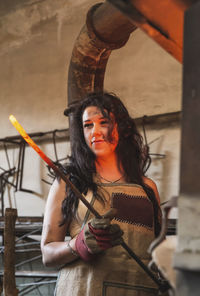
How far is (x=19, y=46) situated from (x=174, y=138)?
284cm

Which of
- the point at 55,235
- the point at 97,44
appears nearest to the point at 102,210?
the point at 55,235

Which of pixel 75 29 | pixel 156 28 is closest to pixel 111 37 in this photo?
pixel 156 28

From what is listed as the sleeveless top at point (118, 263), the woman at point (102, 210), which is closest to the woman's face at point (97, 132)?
the woman at point (102, 210)

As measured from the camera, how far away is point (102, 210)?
70.7 inches

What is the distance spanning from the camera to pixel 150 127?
4.24 meters

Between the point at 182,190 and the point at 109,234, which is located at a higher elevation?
the point at 182,190

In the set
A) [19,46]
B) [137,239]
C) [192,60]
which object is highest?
[19,46]

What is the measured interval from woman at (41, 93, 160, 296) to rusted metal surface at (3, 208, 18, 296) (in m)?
1.43

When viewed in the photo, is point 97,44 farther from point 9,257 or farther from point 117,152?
point 9,257

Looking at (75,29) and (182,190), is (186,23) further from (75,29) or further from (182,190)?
(75,29)

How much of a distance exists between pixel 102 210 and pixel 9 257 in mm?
1650

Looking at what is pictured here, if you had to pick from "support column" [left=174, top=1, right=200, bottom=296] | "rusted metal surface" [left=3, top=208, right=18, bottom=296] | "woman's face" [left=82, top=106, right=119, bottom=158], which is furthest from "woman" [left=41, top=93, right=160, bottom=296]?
"rusted metal surface" [left=3, top=208, right=18, bottom=296]

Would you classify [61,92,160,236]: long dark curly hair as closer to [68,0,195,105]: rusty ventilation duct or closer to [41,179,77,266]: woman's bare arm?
[41,179,77,266]: woman's bare arm

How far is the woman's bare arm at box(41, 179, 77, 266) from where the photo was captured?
5.58 feet
